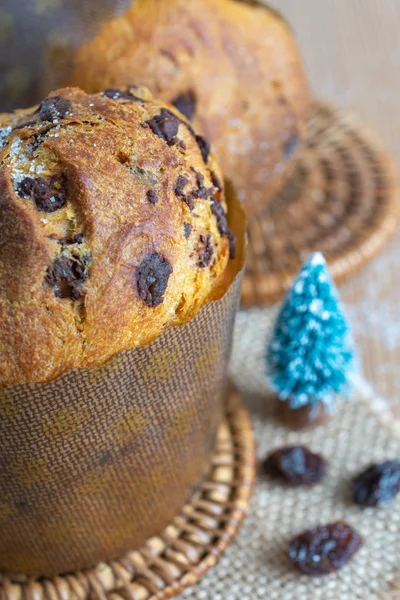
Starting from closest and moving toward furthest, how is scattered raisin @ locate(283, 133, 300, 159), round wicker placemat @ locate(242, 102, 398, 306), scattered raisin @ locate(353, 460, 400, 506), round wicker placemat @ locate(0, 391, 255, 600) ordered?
round wicker placemat @ locate(0, 391, 255, 600), scattered raisin @ locate(353, 460, 400, 506), scattered raisin @ locate(283, 133, 300, 159), round wicker placemat @ locate(242, 102, 398, 306)

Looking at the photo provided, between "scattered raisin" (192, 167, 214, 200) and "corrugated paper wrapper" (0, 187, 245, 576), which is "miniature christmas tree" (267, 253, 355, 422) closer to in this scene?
"corrugated paper wrapper" (0, 187, 245, 576)

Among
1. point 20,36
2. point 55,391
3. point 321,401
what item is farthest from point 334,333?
point 20,36

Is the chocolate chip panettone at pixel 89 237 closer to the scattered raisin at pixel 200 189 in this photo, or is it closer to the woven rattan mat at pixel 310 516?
the scattered raisin at pixel 200 189

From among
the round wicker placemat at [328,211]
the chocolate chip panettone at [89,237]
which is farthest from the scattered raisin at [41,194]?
the round wicker placemat at [328,211]

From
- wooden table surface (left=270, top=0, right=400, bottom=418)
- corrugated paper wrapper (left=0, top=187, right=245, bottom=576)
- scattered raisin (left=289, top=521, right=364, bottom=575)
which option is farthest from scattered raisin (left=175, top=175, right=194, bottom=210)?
wooden table surface (left=270, top=0, right=400, bottom=418)

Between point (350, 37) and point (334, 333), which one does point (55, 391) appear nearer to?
point (334, 333)

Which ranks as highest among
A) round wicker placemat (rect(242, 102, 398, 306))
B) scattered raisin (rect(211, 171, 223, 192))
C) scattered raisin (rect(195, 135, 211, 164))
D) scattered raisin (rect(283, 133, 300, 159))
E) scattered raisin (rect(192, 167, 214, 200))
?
scattered raisin (rect(195, 135, 211, 164))
